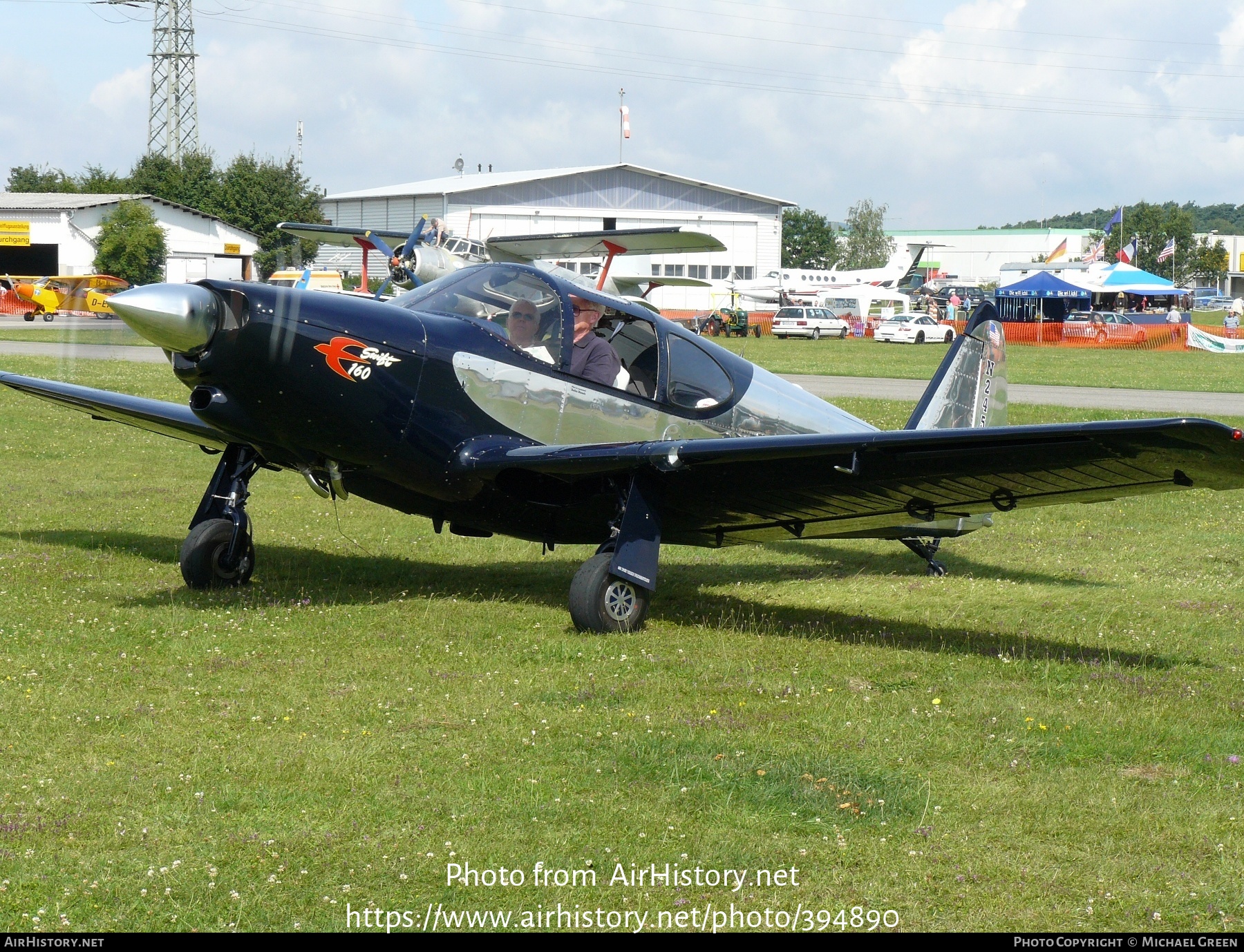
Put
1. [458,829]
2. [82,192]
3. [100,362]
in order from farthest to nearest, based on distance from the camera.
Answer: [82,192] → [100,362] → [458,829]

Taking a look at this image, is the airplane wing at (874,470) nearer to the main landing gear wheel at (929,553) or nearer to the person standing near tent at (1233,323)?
the main landing gear wheel at (929,553)

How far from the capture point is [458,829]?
15.7 ft

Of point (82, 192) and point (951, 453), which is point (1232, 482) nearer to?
point (951, 453)

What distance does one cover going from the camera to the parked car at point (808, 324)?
6381 centimetres

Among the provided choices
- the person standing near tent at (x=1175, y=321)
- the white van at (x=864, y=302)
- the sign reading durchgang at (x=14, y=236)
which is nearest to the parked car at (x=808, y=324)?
the white van at (x=864, y=302)

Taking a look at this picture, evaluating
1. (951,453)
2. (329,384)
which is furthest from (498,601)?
(951,453)

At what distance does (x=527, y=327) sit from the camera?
8516 millimetres

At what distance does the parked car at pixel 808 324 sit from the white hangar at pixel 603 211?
11981 millimetres

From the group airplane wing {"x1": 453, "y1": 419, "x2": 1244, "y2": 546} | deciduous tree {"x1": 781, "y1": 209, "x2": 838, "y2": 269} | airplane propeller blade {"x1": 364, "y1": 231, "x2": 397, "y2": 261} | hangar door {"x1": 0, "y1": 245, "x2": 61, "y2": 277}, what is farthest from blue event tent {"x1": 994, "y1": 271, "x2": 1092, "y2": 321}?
deciduous tree {"x1": 781, "y1": 209, "x2": 838, "y2": 269}

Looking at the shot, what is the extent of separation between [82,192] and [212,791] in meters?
91.9

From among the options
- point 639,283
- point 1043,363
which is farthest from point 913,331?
point 639,283

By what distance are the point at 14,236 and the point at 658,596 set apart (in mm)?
43856

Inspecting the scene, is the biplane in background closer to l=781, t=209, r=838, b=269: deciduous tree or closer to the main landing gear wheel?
the main landing gear wheel

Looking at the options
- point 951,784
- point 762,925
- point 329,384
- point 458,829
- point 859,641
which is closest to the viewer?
point 762,925
